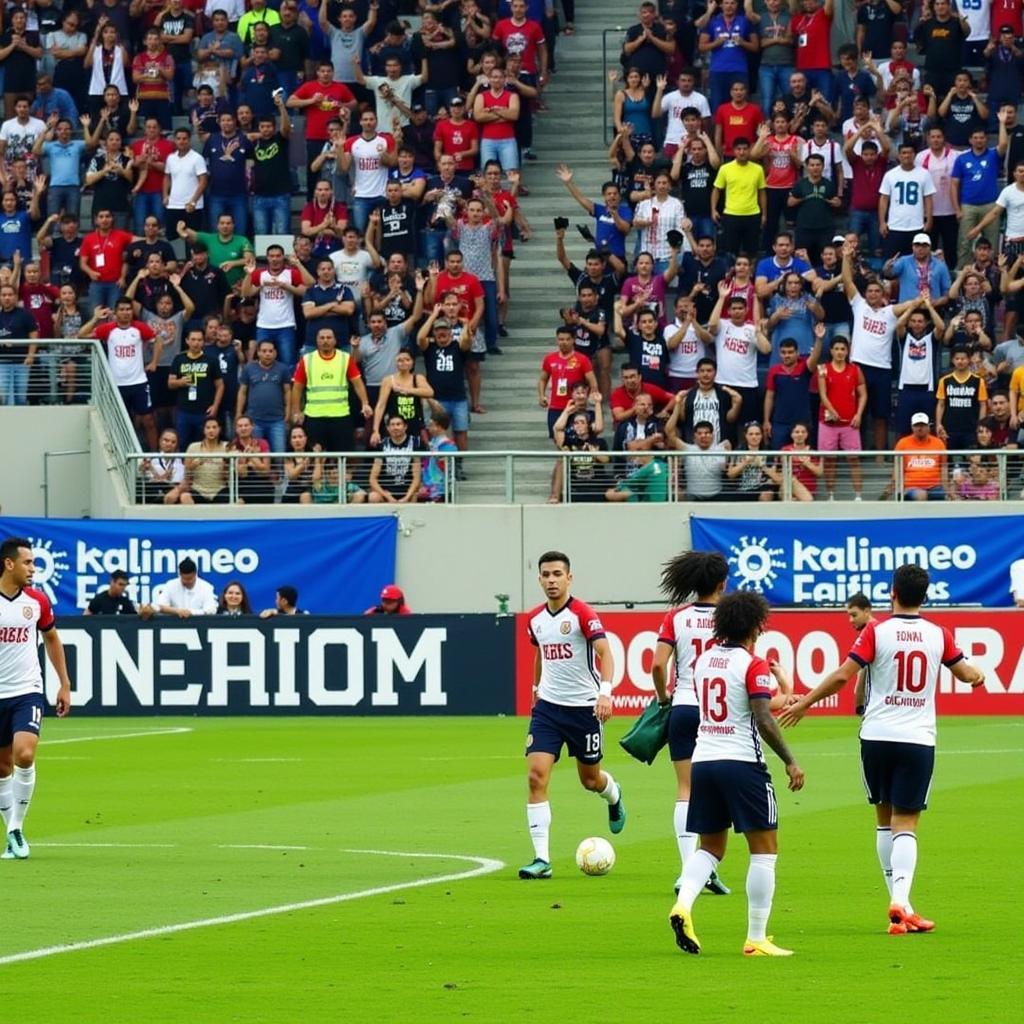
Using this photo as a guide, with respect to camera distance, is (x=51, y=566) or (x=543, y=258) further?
(x=543, y=258)

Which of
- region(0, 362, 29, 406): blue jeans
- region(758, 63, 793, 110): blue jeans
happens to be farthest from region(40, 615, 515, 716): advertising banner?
region(758, 63, 793, 110): blue jeans

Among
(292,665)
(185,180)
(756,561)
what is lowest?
(292,665)

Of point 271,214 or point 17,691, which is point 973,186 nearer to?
point 271,214

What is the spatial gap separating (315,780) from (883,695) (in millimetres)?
10573

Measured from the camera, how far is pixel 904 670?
11820mm

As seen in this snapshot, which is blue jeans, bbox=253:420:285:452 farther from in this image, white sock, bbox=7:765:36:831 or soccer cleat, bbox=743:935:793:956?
Result: soccer cleat, bbox=743:935:793:956

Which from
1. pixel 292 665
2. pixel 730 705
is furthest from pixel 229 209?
pixel 730 705

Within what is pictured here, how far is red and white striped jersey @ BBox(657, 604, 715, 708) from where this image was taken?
13.5m

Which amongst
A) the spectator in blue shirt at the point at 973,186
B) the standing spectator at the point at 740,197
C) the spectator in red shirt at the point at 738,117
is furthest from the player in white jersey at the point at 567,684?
the spectator in red shirt at the point at 738,117

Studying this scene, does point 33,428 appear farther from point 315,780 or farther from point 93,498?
point 315,780

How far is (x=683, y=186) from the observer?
3322cm

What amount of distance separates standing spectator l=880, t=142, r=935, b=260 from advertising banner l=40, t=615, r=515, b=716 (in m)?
8.21

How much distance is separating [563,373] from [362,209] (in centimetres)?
433

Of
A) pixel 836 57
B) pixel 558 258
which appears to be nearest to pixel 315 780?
pixel 558 258
